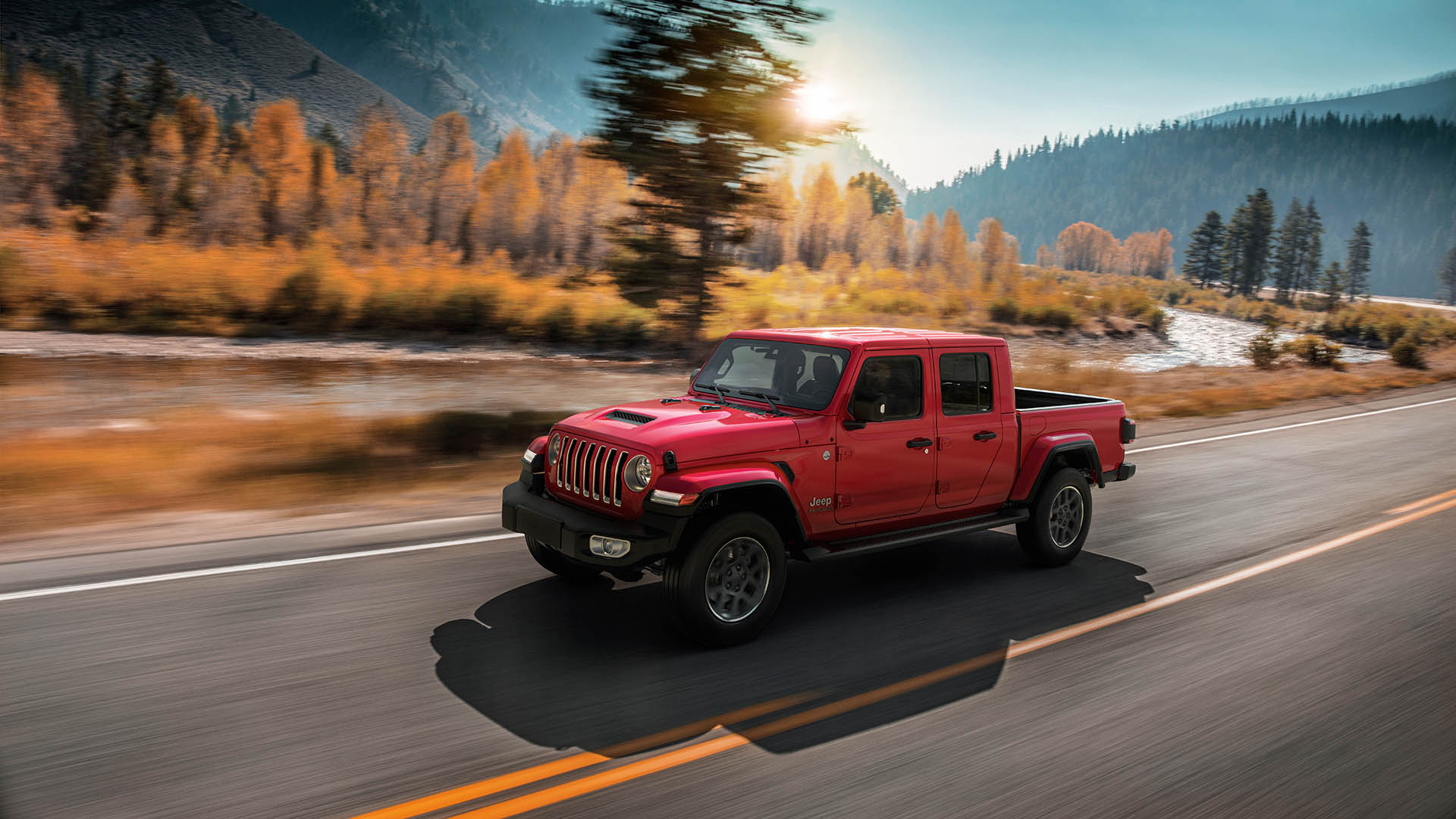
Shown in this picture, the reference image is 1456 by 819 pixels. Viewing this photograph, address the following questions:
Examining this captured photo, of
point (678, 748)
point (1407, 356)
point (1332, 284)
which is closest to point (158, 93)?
point (1407, 356)

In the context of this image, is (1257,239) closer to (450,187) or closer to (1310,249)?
(1310,249)

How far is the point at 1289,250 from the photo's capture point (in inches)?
5453

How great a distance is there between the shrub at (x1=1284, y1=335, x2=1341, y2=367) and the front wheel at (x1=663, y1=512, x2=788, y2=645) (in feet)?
109

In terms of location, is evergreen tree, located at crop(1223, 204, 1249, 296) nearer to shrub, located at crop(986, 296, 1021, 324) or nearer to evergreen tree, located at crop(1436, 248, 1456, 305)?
evergreen tree, located at crop(1436, 248, 1456, 305)

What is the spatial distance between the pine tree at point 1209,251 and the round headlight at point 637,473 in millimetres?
157887

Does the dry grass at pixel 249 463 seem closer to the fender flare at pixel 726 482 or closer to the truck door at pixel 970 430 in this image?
the fender flare at pixel 726 482

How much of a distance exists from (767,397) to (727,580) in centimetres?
133

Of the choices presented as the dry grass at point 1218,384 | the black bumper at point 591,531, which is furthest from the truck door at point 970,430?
the dry grass at point 1218,384

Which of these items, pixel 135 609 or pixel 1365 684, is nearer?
pixel 1365 684

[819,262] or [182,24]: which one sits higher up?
[182,24]

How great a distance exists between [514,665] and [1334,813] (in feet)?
12.8

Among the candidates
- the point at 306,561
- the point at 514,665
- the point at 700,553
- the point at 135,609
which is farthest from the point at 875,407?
the point at 135,609

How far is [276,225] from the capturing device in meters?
61.2

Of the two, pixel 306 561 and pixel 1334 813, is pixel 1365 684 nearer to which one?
pixel 1334 813
